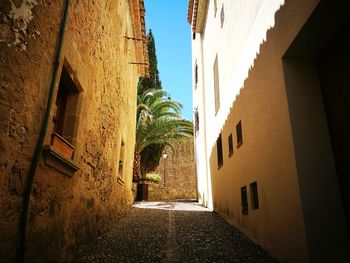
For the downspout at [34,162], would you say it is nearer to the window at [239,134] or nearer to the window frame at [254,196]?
the window frame at [254,196]

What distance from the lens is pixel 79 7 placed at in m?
4.18

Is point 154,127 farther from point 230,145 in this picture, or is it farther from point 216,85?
point 230,145

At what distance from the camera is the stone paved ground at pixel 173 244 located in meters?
4.21

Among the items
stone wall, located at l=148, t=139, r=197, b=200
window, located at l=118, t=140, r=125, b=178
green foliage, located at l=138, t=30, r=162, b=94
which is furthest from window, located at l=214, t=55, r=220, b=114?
stone wall, located at l=148, t=139, r=197, b=200

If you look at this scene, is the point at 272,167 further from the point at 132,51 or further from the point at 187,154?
the point at 187,154

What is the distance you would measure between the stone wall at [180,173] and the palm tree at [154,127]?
4498 mm

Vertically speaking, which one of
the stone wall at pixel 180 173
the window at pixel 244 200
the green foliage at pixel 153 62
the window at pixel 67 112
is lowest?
the window at pixel 244 200

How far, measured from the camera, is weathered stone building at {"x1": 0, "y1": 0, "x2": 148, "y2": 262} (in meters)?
2.44

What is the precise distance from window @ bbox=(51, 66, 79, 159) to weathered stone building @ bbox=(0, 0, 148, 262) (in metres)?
0.01

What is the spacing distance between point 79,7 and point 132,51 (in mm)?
6478

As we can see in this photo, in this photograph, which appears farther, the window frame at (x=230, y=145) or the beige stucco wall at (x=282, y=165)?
the window frame at (x=230, y=145)

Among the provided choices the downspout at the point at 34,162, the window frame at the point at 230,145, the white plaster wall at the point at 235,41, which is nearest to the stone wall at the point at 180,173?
the white plaster wall at the point at 235,41

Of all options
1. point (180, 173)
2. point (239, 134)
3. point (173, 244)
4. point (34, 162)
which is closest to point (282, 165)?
point (239, 134)

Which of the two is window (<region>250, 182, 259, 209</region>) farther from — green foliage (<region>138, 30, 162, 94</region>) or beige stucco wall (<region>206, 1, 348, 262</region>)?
green foliage (<region>138, 30, 162, 94</region>)
